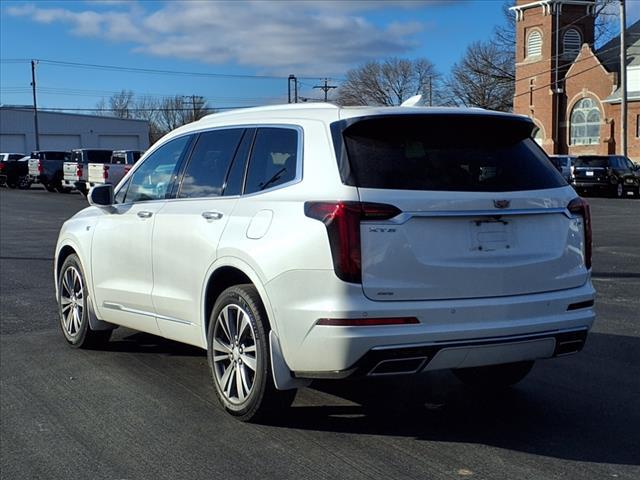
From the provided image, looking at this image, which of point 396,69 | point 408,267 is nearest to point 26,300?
point 408,267

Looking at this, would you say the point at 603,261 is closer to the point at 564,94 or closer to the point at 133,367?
the point at 133,367

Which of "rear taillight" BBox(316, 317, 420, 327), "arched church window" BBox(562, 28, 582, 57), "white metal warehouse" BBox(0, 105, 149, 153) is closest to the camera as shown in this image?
"rear taillight" BBox(316, 317, 420, 327)

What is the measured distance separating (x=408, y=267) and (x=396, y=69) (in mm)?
91301

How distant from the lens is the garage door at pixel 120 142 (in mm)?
82125

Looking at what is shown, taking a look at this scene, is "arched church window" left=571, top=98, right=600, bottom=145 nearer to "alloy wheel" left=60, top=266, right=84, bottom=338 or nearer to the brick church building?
the brick church building

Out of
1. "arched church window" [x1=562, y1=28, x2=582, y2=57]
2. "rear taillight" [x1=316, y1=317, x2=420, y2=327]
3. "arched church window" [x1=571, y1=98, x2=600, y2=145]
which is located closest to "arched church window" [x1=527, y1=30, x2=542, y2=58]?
"arched church window" [x1=562, y1=28, x2=582, y2=57]

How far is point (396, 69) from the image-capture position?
93.2 metres

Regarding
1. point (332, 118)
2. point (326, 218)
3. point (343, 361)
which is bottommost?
point (343, 361)

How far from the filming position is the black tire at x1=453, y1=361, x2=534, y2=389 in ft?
19.0

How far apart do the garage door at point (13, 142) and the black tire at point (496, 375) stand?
77.2m

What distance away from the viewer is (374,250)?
4367 mm

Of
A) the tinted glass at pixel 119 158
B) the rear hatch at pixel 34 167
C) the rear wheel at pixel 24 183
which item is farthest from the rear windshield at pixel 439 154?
the rear wheel at pixel 24 183

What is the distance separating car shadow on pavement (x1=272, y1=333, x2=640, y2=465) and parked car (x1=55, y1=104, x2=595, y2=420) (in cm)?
47

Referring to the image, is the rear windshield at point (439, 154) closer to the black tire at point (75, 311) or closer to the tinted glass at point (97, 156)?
the black tire at point (75, 311)
